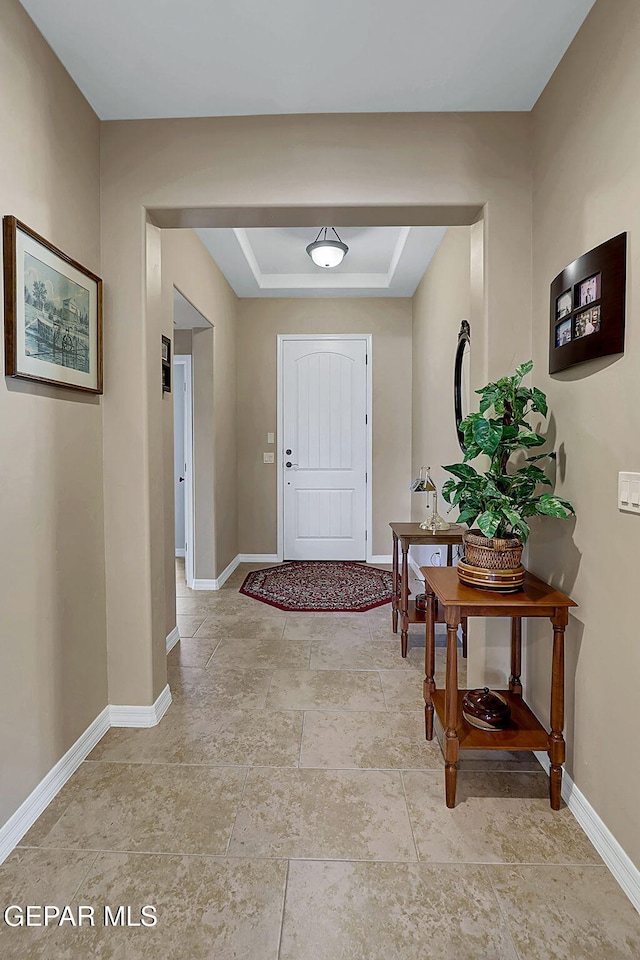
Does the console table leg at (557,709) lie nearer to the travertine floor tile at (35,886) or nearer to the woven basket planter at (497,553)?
the woven basket planter at (497,553)

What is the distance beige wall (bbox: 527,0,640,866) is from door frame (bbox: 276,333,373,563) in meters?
3.18

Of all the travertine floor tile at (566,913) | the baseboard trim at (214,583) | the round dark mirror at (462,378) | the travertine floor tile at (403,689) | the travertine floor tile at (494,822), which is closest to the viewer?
the travertine floor tile at (566,913)

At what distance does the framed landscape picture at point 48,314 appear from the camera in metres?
1.59

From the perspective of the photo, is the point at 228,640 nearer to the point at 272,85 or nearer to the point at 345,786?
the point at 345,786

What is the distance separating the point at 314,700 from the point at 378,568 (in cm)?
263

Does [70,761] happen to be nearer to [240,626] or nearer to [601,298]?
[240,626]

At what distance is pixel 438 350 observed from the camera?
3.94 metres

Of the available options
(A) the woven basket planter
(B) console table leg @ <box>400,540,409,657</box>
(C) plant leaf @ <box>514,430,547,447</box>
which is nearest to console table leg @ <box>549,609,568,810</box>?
(A) the woven basket planter

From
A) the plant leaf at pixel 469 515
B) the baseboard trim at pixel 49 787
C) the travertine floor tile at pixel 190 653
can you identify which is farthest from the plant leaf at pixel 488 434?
the travertine floor tile at pixel 190 653

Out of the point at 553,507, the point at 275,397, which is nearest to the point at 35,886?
the point at 553,507

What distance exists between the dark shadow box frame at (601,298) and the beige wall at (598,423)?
3 centimetres

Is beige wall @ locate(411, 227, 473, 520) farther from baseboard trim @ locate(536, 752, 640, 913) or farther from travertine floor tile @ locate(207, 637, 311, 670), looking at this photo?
baseboard trim @ locate(536, 752, 640, 913)

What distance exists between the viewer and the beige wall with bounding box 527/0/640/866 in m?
1.43

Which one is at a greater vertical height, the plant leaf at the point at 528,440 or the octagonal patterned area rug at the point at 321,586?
the plant leaf at the point at 528,440
